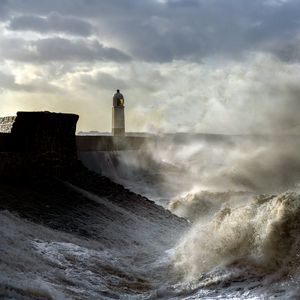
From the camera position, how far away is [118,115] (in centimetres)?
2128

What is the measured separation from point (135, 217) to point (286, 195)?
13.5ft

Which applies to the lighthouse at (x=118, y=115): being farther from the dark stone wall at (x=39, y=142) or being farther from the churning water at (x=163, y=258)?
the churning water at (x=163, y=258)

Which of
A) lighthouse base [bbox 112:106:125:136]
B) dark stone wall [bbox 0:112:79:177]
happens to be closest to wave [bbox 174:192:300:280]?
dark stone wall [bbox 0:112:79:177]

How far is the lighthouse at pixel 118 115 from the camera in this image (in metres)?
21.1

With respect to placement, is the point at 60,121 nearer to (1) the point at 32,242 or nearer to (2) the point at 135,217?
(2) the point at 135,217

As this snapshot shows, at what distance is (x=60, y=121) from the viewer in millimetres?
12227

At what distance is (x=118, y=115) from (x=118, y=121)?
26 centimetres

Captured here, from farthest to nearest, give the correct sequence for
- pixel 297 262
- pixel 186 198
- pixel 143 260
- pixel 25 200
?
pixel 186 198, pixel 25 200, pixel 143 260, pixel 297 262

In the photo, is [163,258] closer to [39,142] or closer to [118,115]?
[39,142]

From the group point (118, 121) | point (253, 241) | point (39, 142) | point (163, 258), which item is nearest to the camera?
point (253, 241)

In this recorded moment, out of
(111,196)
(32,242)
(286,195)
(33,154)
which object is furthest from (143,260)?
(33,154)

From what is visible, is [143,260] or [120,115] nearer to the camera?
[143,260]

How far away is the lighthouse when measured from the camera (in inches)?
832

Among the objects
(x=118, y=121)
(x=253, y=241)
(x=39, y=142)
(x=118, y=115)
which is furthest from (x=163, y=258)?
(x=118, y=115)
